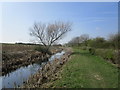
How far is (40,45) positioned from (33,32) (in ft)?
13.1

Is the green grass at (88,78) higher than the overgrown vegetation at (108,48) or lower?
lower

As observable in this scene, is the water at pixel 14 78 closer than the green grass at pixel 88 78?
No

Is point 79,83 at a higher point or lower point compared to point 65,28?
lower

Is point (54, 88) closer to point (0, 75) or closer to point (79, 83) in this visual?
point (79, 83)

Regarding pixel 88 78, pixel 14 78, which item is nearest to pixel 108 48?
pixel 88 78

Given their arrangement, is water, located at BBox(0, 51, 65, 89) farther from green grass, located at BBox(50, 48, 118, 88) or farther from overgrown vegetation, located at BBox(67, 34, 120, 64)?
overgrown vegetation, located at BBox(67, 34, 120, 64)

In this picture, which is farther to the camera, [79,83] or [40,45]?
[40,45]

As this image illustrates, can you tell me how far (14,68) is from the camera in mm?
15500

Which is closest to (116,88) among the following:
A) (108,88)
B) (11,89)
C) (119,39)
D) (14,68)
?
(108,88)

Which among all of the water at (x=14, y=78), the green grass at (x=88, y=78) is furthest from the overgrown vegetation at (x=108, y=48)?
the water at (x=14, y=78)

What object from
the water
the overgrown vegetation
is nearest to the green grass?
the water

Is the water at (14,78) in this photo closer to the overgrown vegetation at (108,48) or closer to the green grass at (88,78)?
the green grass at (88,78)

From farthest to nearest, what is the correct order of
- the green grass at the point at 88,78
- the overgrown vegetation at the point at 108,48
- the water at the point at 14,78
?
1. the overgrown vegetation at the point at 108,48
2. the water at the point at 14,78
3. the green grass at the point at 88,78

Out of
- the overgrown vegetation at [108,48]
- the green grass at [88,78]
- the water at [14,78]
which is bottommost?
the water at [14,78]
